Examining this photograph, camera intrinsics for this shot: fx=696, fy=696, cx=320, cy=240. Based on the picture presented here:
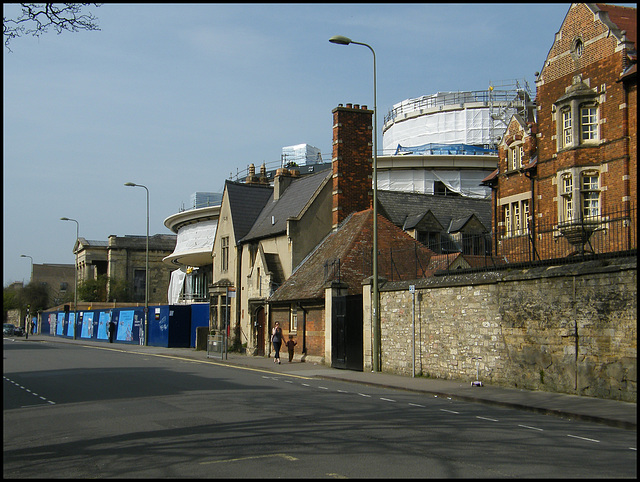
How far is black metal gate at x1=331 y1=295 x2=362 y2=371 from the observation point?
79.6 ft

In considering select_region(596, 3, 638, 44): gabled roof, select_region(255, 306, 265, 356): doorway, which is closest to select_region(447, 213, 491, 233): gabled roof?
select_region(255, 306, 265, 356): doorway

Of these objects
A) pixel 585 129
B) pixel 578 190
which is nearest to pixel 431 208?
pixel 578 190

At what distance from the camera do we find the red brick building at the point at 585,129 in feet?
91.8

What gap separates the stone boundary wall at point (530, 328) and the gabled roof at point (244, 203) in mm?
19036

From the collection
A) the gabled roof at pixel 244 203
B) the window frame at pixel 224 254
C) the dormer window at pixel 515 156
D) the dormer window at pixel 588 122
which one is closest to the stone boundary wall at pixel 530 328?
the dormer window at pixel 588 122

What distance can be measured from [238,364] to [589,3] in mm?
21511

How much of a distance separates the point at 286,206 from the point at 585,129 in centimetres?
1536

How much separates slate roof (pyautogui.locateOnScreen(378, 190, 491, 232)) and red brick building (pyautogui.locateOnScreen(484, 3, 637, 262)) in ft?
18.5

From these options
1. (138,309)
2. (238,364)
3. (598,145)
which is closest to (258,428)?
(238,364)

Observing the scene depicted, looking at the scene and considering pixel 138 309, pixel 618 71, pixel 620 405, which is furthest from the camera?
pixel 138 309

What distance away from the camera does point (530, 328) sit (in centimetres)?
1678

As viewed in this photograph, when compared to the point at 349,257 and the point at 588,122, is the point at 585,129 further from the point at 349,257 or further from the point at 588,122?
the point at 349,257

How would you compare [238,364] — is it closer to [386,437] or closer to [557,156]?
[557,156]

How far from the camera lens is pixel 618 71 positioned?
28203 millimetres
